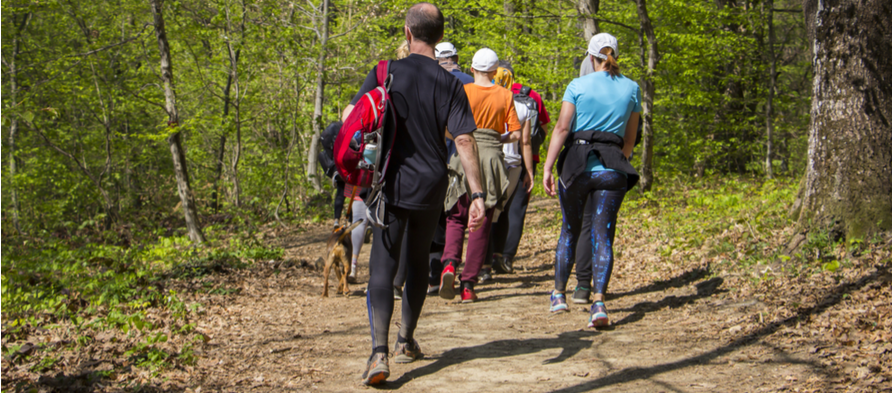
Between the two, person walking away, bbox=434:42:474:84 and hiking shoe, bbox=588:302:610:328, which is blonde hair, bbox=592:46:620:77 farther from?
hiking shoe, bbox=588:302:610:328

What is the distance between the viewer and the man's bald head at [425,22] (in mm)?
3273

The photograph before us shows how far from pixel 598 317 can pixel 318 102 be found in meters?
13.7

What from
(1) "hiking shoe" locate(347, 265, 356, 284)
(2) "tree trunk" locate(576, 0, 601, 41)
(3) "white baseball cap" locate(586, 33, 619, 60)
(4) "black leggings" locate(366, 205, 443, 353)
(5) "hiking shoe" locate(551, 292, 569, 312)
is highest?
(2) "tree trunk" locate(576, 0, 601, 41)

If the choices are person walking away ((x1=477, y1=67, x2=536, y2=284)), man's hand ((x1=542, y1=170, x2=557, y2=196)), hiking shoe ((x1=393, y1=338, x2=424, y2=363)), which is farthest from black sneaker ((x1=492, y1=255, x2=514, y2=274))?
hiking shoe ((x1=393, y1=338, x2=424, y2=363))

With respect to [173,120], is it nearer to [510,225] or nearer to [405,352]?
[510,225]

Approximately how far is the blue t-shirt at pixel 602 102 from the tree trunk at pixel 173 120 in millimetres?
8531

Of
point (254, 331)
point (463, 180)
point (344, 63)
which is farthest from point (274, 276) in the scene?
point (344, 63)

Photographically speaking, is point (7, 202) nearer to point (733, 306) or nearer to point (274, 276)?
point (274, 276)

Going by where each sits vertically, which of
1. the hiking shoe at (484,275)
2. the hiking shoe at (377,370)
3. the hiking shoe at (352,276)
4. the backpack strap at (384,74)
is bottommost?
the hiking shoe at (352,276)

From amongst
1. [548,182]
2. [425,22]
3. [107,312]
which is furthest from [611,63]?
[107,312]

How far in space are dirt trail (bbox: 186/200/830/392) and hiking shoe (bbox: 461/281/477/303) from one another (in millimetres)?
65

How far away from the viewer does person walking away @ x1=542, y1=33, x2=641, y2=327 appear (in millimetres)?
4395

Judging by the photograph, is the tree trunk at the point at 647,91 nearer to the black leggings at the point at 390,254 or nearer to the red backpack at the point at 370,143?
the black leggings at the point at 390,254

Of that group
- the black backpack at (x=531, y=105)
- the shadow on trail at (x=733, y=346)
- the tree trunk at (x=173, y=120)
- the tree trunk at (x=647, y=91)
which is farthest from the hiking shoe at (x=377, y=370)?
the tree trunk at (x=173, y=120)
